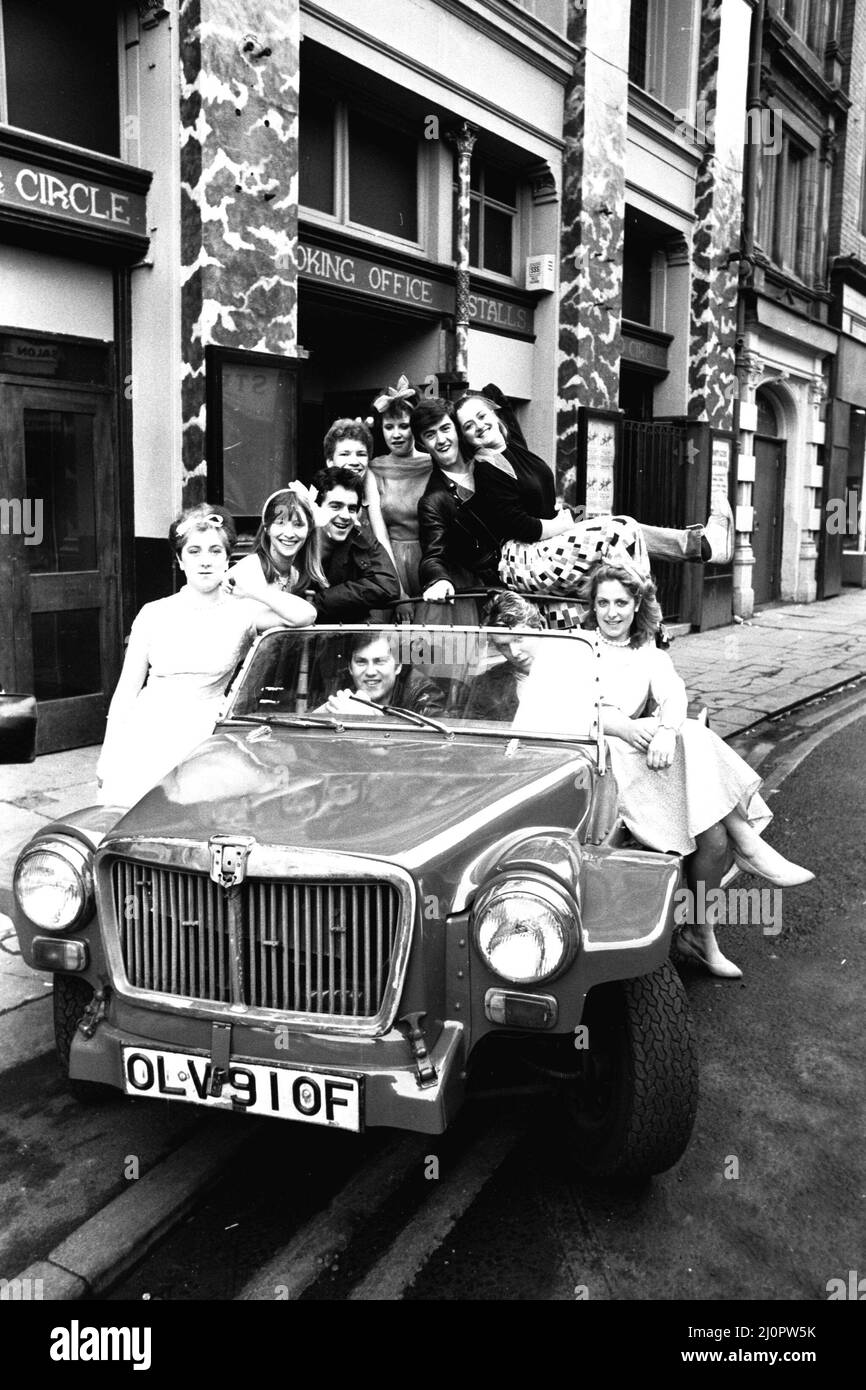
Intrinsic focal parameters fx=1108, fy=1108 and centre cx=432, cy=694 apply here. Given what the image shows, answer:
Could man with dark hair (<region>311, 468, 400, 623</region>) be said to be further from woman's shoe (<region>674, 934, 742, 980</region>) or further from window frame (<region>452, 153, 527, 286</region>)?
window frame (<region>452, 153, 527, 286</region>)

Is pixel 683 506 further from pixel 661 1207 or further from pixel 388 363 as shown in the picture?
pixel 661 1207

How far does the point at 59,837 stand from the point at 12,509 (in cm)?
469

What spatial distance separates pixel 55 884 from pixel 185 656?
137 centimetres

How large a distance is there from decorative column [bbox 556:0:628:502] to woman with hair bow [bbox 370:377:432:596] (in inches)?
279

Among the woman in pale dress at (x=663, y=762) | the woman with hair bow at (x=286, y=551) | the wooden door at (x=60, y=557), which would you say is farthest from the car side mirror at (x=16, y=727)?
the wooden door at (x=60, y=557)

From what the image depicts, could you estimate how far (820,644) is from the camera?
14.2 m

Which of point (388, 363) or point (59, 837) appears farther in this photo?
point (388, 363)

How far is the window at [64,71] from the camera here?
690 cm

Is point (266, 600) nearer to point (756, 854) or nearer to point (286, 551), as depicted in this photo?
point (286, 551)

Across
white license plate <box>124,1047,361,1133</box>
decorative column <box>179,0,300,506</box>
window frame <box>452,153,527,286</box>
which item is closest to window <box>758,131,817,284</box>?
window frame <box>452,153,527,286</box>

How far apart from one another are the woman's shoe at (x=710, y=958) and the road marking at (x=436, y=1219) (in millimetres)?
1420

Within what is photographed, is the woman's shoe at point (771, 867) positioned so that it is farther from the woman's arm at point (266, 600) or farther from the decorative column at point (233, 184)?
the decorative column at point (233, 184)

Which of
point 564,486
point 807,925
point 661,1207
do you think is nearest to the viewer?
point 661,1207
